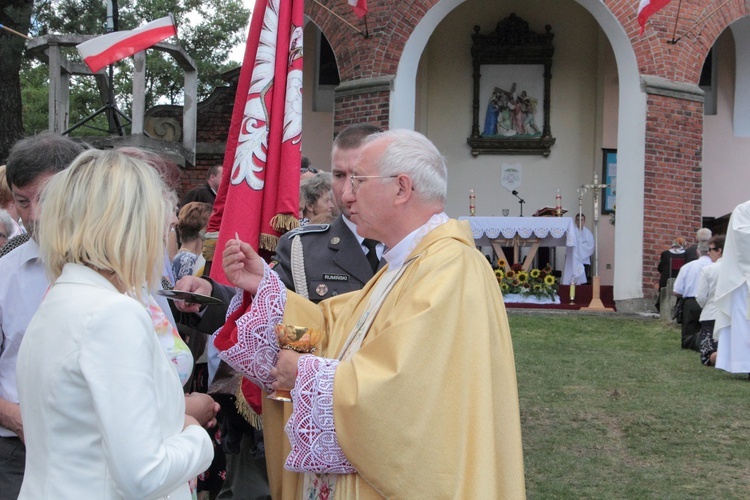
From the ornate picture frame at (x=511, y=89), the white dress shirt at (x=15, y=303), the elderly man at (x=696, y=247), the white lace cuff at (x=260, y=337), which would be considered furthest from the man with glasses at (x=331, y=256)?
the ornate picture frame at (x=511, y=89)

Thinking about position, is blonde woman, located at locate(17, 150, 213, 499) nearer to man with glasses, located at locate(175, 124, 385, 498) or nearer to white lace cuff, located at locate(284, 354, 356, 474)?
white lace cuff, located at locate(284, 354, 356, 474)

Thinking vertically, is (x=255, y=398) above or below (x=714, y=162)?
below

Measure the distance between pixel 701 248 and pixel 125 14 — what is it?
11033 mm

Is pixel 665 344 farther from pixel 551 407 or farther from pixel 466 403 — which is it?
pixel 466 403

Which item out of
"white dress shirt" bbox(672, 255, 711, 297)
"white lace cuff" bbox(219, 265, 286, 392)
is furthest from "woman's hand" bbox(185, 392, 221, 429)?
"white dress shirt" bbox(672, 255, 711, 297)

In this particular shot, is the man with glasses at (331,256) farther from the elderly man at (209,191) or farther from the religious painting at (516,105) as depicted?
the religious painting at (516,105)

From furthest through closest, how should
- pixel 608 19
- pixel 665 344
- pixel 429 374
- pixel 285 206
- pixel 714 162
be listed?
pixel 714 162, pixel 608 19, pixel 665 344, pixel 285 206, pixel 429 374

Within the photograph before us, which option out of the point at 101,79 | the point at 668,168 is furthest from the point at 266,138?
the point at 668,168

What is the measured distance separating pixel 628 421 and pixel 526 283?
8178 mm

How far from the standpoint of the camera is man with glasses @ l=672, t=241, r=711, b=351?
11.7m

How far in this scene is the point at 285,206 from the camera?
13.7ft

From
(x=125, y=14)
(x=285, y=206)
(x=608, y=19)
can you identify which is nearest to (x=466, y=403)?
(x=285, y=206)

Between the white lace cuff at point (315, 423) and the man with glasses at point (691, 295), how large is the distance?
32.1 ft

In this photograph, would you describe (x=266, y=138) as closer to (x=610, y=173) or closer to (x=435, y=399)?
(x=435, y=399)
